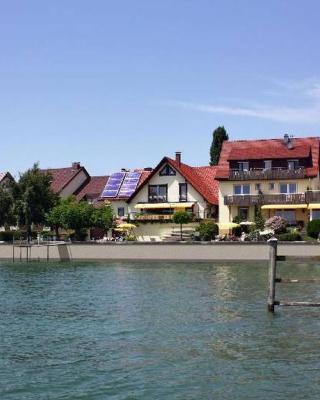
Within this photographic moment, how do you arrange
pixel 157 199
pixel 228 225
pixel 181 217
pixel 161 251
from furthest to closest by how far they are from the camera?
1. pixel 157 199
2. pixel 181 217
3. pixel 228 225
4. pixel 161 251

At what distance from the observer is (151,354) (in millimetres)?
21297

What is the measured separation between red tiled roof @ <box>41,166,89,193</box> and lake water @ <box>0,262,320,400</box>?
5712 centimetres

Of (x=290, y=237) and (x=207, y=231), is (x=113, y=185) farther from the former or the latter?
(x=290, y=237)

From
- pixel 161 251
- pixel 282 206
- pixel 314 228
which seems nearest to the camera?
pixel 161 251

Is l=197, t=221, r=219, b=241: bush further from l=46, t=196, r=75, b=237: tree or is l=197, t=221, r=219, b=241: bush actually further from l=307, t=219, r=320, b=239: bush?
l=46, t=196, r=75, b=237: tree

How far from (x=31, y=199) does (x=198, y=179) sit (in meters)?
20.4

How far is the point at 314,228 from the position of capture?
68.1 meters

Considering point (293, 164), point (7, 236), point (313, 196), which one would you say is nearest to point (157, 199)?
point (293, 164)

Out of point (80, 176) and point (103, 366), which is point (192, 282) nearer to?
point (103, 366)

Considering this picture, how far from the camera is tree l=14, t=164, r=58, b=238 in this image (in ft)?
269

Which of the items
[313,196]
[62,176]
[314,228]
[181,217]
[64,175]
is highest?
[64,175]

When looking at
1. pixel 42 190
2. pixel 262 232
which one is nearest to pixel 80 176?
pixel 42 190

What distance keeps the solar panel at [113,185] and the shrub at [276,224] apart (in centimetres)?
2573

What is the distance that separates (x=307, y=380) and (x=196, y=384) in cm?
284
